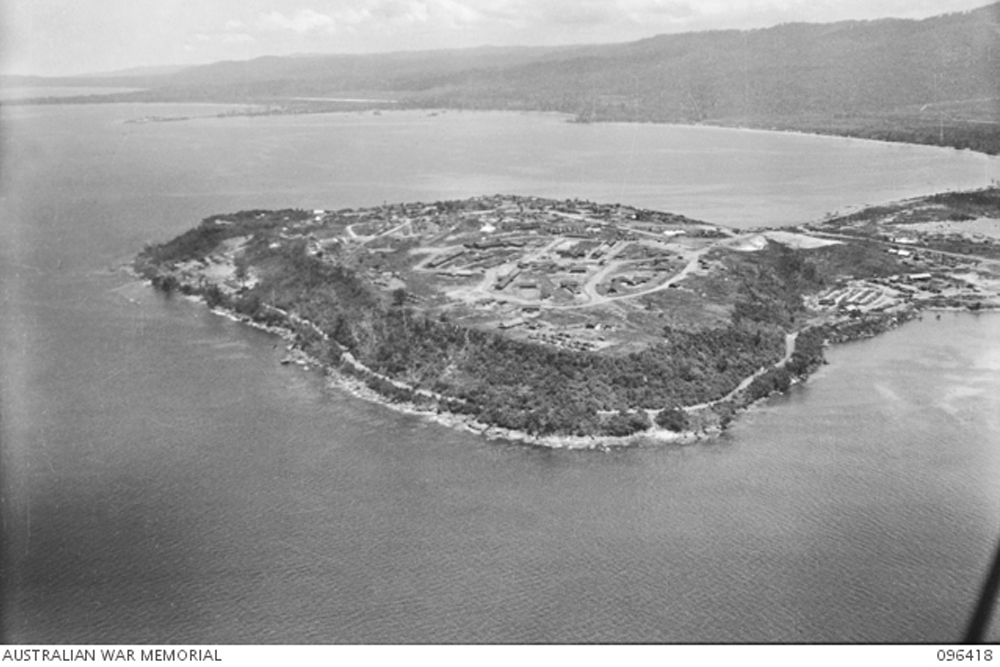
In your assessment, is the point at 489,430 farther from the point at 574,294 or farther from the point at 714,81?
the point at 714,81

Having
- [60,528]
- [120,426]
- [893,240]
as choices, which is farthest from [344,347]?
[893,240]

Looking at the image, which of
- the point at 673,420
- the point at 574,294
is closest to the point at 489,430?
the point at 673,420

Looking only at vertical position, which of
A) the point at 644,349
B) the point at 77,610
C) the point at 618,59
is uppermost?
the point at 618,59

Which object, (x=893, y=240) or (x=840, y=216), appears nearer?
(x=893, y=240)

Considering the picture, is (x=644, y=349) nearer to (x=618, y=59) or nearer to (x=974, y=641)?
(x=974, y=641)
